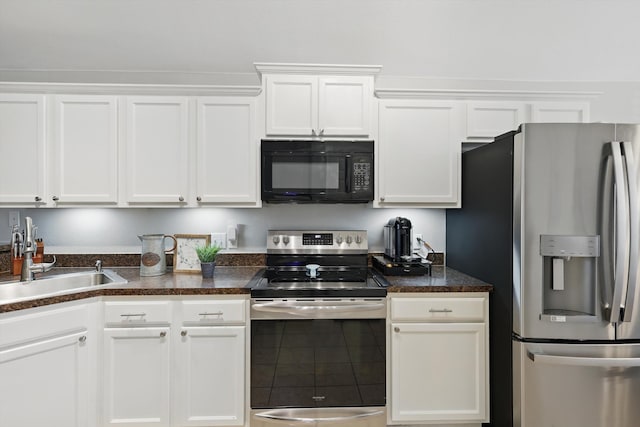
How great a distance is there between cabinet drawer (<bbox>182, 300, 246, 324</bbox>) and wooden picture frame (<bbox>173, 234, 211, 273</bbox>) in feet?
1.58

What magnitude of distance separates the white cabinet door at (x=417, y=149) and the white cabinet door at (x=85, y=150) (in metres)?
1.80

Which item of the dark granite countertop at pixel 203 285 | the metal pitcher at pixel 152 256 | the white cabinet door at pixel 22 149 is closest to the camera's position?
the dark granite countertop at pixel 203 285

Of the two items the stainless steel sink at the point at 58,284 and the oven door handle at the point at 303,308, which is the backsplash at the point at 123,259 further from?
the oven door handle at the point at 303,308

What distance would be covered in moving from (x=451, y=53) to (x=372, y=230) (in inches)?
55.0

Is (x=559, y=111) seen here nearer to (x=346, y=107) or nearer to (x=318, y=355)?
(x=346, y=107)

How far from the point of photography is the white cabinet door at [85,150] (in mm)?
2217

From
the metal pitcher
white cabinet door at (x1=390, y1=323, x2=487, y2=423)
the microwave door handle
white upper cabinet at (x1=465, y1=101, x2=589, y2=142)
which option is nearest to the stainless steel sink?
the metal pitcher

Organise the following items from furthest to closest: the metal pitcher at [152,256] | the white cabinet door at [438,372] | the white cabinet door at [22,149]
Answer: the metal pitcher at [152,256], the white cabinet door at [22,149], the white cabinet door at [438,372]

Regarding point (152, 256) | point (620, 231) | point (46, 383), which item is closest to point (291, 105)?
point (152, 256)

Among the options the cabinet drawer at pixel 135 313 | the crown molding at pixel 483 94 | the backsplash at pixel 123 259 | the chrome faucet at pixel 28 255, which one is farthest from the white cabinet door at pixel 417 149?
the chrome faucet at pixel 28 255

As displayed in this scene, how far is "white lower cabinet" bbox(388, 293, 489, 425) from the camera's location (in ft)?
6.46

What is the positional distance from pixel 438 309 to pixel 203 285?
1.39 metres

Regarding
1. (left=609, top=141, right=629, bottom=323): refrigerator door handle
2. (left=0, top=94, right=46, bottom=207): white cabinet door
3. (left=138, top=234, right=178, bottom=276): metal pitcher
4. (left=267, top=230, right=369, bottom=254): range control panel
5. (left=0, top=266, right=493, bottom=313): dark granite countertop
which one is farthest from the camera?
(left=267, top=230, right=369, bottom=254): range control panel

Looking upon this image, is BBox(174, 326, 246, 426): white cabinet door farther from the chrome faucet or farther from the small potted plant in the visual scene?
the chrome faucet
